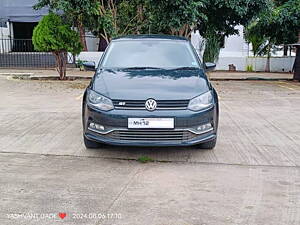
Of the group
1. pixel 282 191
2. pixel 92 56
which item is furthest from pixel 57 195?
pixel 92 56

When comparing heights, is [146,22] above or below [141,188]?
above

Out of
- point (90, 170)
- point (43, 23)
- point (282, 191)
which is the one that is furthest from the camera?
point (43, 23)

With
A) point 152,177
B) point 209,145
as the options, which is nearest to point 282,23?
point 209,145

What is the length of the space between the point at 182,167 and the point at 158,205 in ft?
3.82

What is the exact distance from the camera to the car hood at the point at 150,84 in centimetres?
467

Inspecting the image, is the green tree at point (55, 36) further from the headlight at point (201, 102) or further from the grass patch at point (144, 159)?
the headlight at point (201, 102)

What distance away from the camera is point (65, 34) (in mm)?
13547

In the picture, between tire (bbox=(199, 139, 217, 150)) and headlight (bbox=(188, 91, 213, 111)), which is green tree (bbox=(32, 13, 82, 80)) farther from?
headlight (bbox=(188, 91, 213, 111))

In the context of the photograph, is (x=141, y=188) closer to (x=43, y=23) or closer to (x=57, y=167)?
(x=57, y=167)

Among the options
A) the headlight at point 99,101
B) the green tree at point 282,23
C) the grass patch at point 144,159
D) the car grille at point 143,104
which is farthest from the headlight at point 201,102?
→ the green tree at point 282,23

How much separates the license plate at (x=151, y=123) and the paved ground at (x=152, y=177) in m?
0.53

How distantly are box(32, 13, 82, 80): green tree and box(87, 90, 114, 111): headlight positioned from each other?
29.8ft

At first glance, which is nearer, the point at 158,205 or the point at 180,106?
the point at 158,205

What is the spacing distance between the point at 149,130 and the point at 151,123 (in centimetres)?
9
